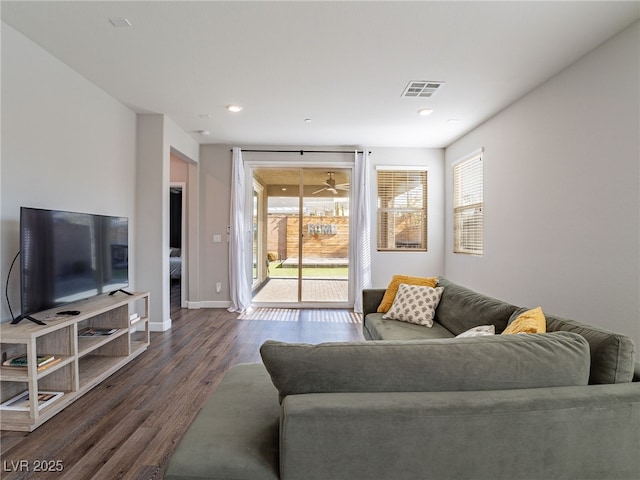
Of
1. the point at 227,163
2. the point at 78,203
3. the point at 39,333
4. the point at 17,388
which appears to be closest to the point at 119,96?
the point at 78,203

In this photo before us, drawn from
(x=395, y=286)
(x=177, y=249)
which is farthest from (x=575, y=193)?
(x=177, y=249)

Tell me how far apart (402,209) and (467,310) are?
3260 millimetres

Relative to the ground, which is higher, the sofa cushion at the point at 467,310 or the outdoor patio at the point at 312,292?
the sofa cushion at the point at 467,310

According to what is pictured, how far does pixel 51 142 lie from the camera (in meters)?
2.63

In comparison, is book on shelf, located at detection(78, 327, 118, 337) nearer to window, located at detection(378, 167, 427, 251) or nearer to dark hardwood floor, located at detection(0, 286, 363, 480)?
dark hardwood floor, located at detection(0, 286, 363, 480)

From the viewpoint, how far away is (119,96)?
11.2 ft

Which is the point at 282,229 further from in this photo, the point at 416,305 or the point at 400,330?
the point at 400,330

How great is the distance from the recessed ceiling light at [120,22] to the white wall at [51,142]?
29.8 inches

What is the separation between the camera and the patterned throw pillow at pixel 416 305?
9.36 feet

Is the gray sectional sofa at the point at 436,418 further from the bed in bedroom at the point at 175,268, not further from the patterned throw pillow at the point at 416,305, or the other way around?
the bed in bedroom at the point at 175,268

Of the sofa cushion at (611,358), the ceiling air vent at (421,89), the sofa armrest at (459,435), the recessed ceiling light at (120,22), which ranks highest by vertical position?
the ceiling air vent at (421,89)

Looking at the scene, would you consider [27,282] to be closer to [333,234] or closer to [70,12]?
[70,12]

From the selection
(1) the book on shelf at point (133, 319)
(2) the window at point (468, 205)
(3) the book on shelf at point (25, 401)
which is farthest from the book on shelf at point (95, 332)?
(2) the window at point (468, 205)

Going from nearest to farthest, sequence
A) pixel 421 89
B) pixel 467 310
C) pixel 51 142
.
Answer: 1. pixel 467 310
2. pixel 51 142
3. pixel 421 89
